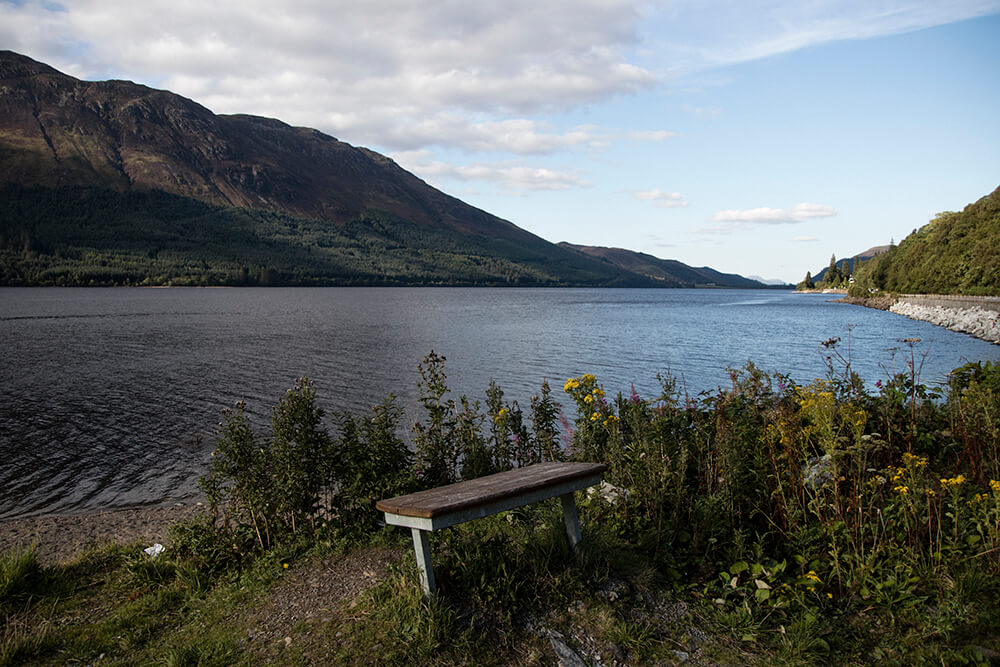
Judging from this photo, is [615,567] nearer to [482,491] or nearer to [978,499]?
[482,491]

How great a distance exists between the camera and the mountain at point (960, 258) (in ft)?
189

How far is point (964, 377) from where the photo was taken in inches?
338

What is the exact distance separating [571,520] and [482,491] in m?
1.06

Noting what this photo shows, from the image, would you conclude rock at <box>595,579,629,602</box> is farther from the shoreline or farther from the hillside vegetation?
the shoreline

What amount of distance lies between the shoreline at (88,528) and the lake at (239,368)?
2.64 feet

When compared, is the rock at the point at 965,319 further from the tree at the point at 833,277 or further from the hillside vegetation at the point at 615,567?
the tree at the point at 833,277

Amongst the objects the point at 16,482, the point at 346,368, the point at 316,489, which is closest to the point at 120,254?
the point at 346,368

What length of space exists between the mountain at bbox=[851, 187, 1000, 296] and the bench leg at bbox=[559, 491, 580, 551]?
6793 centimetres

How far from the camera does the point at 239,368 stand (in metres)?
Answer: 30.6

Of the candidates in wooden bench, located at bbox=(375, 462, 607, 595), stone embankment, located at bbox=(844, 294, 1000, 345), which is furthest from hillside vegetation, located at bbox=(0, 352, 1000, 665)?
stone embankment, located at bbox=(844, 294, 1000, 345)

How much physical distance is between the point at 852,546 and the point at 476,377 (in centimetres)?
2279

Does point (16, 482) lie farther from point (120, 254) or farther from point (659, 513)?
point (120, 254)

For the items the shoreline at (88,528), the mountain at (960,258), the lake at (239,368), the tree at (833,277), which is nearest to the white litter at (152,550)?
the shoreline at (88,528)

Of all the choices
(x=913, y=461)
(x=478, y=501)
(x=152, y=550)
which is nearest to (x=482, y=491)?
(x=478, y=501)
